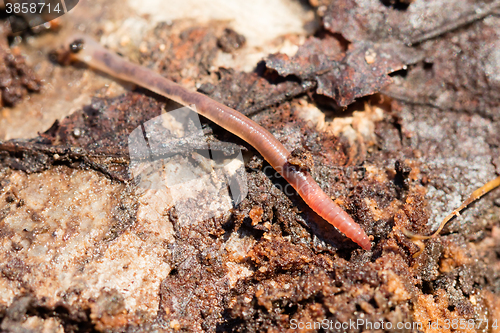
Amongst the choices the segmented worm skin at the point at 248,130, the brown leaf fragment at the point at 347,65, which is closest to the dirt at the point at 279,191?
the brown leaf fragment at the point at 347,65

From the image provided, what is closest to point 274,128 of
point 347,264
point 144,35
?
point 347,264

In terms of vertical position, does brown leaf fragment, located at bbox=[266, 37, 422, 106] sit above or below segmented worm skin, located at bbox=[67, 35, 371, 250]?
above

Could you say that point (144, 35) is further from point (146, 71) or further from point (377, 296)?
point (377, 296)

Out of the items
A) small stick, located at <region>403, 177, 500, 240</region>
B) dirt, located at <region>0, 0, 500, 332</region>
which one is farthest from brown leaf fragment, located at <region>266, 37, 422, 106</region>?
small stick, located at <region>403, 177, 500, 240</region>

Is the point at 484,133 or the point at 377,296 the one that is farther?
the point at 484,133

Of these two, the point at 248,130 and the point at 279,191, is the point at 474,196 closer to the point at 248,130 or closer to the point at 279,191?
the point at 279,191

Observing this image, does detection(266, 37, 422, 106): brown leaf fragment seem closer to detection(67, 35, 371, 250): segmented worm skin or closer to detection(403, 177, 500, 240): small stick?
detection(67, 35, 371, 250): segmented worm skin
